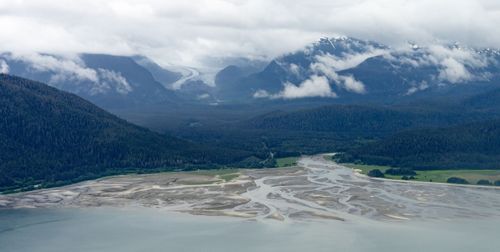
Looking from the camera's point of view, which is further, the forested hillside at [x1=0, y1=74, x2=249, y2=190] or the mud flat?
the forested hillside at [x1=0, y1=74, x2=249, y2=190]

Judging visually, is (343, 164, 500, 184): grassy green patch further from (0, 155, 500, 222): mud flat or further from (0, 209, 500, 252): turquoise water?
(0, 209, 500, 252): turquoise water

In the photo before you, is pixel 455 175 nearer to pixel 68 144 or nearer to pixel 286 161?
pixel 286 161

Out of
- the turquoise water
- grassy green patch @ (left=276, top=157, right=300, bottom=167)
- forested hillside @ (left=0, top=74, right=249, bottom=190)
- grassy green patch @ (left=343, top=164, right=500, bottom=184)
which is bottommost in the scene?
the turquoise water

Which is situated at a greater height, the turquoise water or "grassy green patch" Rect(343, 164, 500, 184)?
"grassy green patch" Rect(343, 164, 500, 184)

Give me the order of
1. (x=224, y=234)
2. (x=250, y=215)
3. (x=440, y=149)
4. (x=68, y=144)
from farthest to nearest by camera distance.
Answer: (x=440, y=149)
(x=68, y=144)
(x=250, y=215)
(x=224, y=234)

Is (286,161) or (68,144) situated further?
(286,161)

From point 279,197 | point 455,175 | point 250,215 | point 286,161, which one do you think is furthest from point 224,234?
point 286,161

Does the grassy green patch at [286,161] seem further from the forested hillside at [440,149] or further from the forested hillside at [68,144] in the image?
the forested hillside at [440,149]

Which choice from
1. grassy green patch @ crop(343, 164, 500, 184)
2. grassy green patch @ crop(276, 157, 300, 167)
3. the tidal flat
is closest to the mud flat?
the tidal flat
